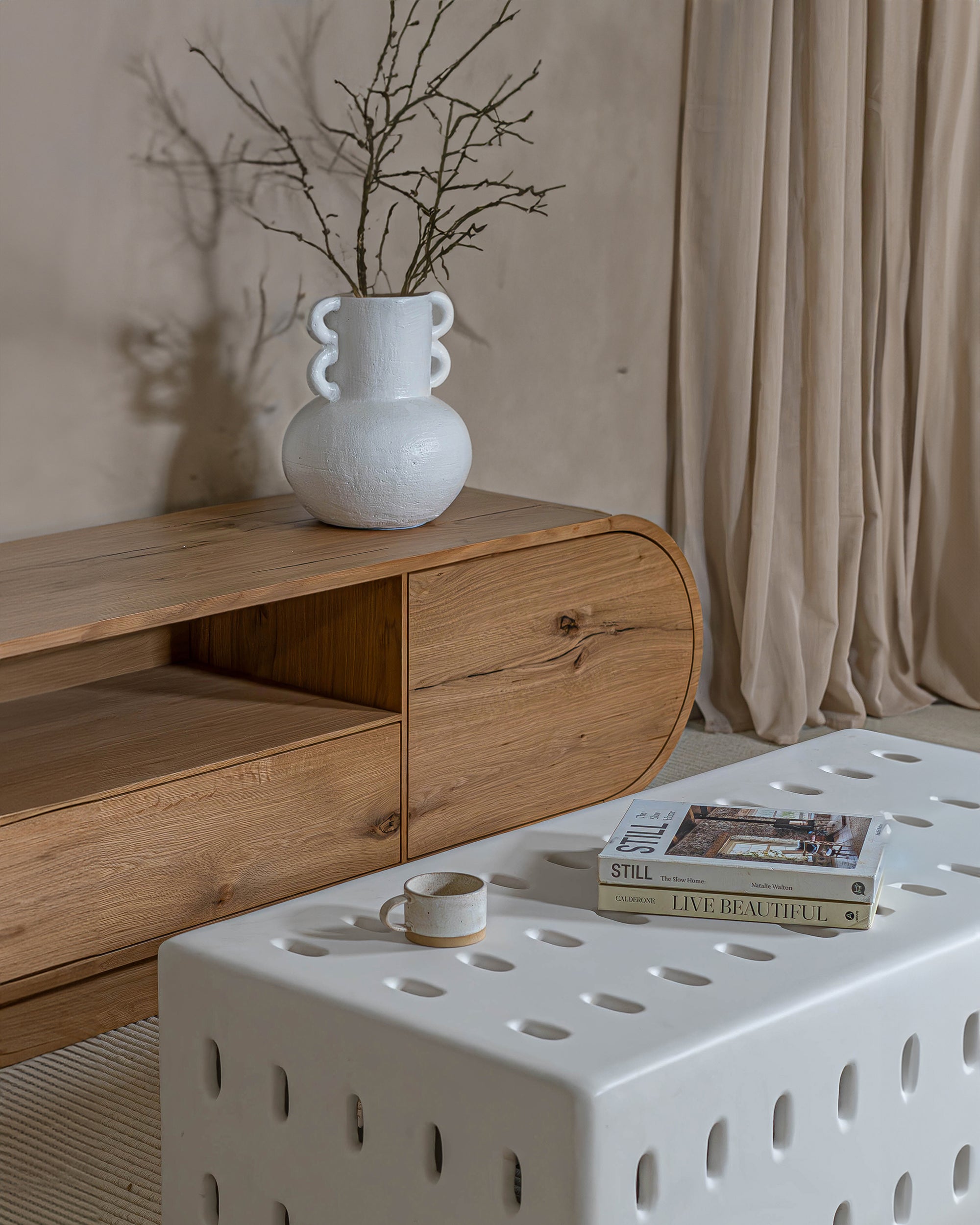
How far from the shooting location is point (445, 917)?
1101 mm

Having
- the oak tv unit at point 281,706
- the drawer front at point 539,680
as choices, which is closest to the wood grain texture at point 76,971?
the oak tv unit at point 281,706

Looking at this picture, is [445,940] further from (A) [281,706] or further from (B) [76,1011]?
(A) [281,706]

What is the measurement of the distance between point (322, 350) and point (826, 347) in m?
1.13

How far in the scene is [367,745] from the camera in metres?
1.88

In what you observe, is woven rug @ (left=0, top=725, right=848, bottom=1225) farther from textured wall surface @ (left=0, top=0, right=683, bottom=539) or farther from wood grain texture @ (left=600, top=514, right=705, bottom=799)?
wood grain texture @ (left=600, top=514, right=705, bottom=799)

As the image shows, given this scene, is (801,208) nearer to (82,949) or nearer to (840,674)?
(840,674)

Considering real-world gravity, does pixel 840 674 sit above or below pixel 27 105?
below

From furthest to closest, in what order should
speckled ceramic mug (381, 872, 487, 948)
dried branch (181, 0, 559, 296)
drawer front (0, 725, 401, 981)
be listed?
dried branch (181, 0, 559, 296), drawer front (0, 725, 401, 981), speckled ceramic mug (381, 872, 487, 948)

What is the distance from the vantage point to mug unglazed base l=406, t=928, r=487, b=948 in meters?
1.10

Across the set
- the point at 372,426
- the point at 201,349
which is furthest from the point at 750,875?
the point at 201,349

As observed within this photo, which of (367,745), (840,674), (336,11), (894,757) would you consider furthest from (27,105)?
(840,674)

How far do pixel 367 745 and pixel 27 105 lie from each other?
973mm

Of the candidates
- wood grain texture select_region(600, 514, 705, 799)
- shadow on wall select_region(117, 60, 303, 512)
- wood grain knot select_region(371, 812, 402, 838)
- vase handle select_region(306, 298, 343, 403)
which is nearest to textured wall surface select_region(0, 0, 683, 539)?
shadow on wall select_region(117, 60, 303, 512)

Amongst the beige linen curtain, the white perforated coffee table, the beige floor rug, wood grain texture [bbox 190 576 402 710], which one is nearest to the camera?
the white perforated coffee table
